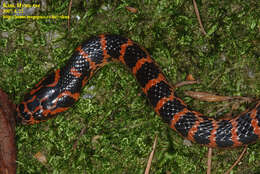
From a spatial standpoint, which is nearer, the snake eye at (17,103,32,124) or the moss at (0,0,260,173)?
the snake eye at (17,103,32,124)

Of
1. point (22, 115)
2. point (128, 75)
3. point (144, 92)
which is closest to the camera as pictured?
point (22, 115)

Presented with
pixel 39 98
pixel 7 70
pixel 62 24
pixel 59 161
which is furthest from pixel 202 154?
pixel 7 70

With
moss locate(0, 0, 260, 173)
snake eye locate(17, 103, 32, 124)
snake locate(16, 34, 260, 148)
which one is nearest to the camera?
snake locate(16, 34, 260, 148)

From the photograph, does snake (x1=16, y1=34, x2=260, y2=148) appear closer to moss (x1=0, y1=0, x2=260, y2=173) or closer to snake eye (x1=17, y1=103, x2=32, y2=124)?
snake eye (x1=17, y1=103, x2=32, y2=124)

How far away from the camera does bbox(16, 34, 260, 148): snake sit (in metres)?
6.29

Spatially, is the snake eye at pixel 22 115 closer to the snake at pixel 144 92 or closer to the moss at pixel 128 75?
the snake at pixel 144 92

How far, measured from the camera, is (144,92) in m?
6.65

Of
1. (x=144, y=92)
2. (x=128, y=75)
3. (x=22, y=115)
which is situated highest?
(x=128, y=75)

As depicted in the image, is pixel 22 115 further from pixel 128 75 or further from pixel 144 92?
pixel 144 92

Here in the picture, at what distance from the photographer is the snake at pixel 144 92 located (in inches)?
247

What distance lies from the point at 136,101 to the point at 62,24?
230cm

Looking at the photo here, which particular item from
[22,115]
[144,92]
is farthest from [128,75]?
[22,115]

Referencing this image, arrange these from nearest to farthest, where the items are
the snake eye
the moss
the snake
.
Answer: the snake < the snake eye < the moss

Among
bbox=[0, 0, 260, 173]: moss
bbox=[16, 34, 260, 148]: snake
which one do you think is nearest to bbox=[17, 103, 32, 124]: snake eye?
bbox=[16, 34, 260, 148]: snake
